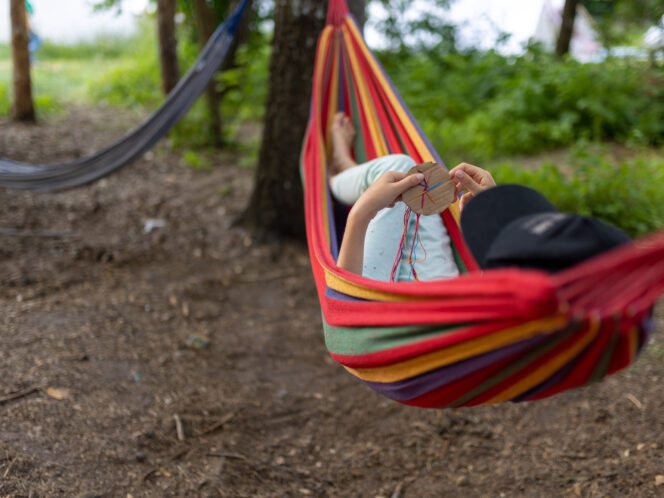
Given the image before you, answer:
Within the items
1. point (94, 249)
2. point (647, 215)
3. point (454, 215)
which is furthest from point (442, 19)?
point (454, 215)

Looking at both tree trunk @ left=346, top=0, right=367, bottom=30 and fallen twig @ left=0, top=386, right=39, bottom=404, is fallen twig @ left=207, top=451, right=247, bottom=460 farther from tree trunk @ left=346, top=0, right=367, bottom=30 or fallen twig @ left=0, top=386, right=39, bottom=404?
tree trunk @ left=346, top=0, right=367, bottom=30

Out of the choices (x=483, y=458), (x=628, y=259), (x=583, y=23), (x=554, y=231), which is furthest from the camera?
(x=583, y=23)

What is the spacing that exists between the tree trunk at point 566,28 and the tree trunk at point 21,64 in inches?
188

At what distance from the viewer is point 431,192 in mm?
1330

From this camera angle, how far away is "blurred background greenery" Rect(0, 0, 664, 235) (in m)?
3.17

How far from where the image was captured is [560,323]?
771 mm

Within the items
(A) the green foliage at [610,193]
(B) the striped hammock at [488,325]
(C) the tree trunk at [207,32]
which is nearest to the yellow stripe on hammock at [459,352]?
(B) the striped hammock at [488,325]

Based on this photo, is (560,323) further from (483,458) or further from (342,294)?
(483,458)

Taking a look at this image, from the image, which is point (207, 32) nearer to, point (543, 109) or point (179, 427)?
point (543, 109)

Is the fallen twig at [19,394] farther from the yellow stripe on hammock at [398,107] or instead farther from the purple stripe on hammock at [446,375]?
the yellow stripe on hammock at [398,107]

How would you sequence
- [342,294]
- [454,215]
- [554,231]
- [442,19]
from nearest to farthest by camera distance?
1. [554,231]
2. [342,294]
3. [454,215]
4. [442,19]

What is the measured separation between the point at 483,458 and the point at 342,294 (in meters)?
0.94

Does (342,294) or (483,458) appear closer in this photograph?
(342,294)

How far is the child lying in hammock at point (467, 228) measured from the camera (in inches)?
35.8
